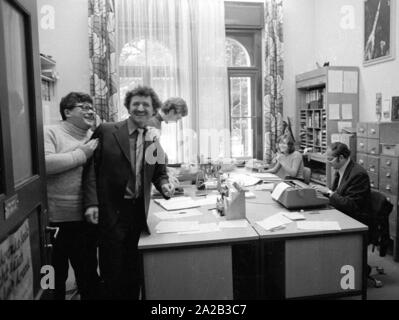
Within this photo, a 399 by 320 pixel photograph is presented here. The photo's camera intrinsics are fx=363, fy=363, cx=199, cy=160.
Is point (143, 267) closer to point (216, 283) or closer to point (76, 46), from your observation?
point (216, 283)

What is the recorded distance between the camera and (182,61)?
4.96 meters

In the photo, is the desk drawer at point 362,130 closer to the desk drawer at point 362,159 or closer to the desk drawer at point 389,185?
the desk drawer at point 362,159

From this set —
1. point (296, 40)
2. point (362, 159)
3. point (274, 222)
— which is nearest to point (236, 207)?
point (274, 222)

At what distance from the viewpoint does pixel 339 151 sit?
2.90 m

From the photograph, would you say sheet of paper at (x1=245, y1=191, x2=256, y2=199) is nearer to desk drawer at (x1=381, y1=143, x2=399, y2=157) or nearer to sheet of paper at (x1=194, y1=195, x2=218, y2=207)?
sheet of paper at (x1=194, y1=195, x2=218, y2=207)

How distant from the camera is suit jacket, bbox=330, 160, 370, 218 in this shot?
2.70 meters

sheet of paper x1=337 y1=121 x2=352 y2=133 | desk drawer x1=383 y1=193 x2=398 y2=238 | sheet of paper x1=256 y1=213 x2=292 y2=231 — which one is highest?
sheet of paper x1=337 y1=121 x2=352 y2=133

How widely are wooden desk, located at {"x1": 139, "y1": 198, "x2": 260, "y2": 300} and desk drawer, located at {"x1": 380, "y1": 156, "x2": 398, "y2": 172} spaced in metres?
1.91

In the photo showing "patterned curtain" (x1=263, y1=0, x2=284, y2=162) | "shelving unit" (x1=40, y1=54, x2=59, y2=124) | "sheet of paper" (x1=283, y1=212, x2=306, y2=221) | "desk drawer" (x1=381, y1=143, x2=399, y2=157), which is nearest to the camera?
"sheet of paper" (x1=283, y1=212, x2=306, y2=221)

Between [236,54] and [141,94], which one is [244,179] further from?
[236,54]

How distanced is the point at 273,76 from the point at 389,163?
2.30m

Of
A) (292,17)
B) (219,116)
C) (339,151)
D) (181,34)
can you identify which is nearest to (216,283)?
(339,151)

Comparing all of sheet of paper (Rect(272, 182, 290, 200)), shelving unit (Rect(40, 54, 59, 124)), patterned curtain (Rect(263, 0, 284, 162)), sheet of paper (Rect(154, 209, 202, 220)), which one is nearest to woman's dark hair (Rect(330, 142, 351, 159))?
sheet of paper (Rect(272, 182, 290, 200))

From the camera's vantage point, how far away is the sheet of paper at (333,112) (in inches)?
177
